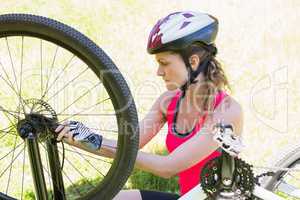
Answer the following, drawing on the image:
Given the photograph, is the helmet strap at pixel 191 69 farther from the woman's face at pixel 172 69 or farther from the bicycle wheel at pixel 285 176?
the bicycle wheel at pixel 285 176

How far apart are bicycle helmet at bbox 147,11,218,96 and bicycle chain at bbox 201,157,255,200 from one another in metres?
0.48

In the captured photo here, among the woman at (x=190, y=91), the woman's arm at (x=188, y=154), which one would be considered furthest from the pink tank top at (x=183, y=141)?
the woman's arm at (x=188, y=154)

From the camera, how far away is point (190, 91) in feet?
8.77

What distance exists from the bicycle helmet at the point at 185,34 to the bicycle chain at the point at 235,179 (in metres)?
0.48

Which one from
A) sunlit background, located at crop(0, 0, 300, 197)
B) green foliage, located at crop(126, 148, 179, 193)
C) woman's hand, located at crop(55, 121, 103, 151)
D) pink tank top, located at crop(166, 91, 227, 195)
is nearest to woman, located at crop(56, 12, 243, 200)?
pink tank top, located at crop(166, 91, 227, 195)

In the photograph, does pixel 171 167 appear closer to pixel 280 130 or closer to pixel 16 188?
pixel 16 188

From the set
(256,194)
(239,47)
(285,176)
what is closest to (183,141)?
(256,194)

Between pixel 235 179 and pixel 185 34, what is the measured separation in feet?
2.07

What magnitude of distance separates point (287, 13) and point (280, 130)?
75.7 inches

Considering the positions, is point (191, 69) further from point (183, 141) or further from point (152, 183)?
point (152, 183)

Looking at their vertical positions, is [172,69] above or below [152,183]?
above

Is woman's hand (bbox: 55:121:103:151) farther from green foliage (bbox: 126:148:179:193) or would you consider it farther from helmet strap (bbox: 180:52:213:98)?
green foliage (bbox: 126:148:179:193)

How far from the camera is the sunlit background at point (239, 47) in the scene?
474 centimetres

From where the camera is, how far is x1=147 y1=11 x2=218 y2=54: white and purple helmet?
252cm
